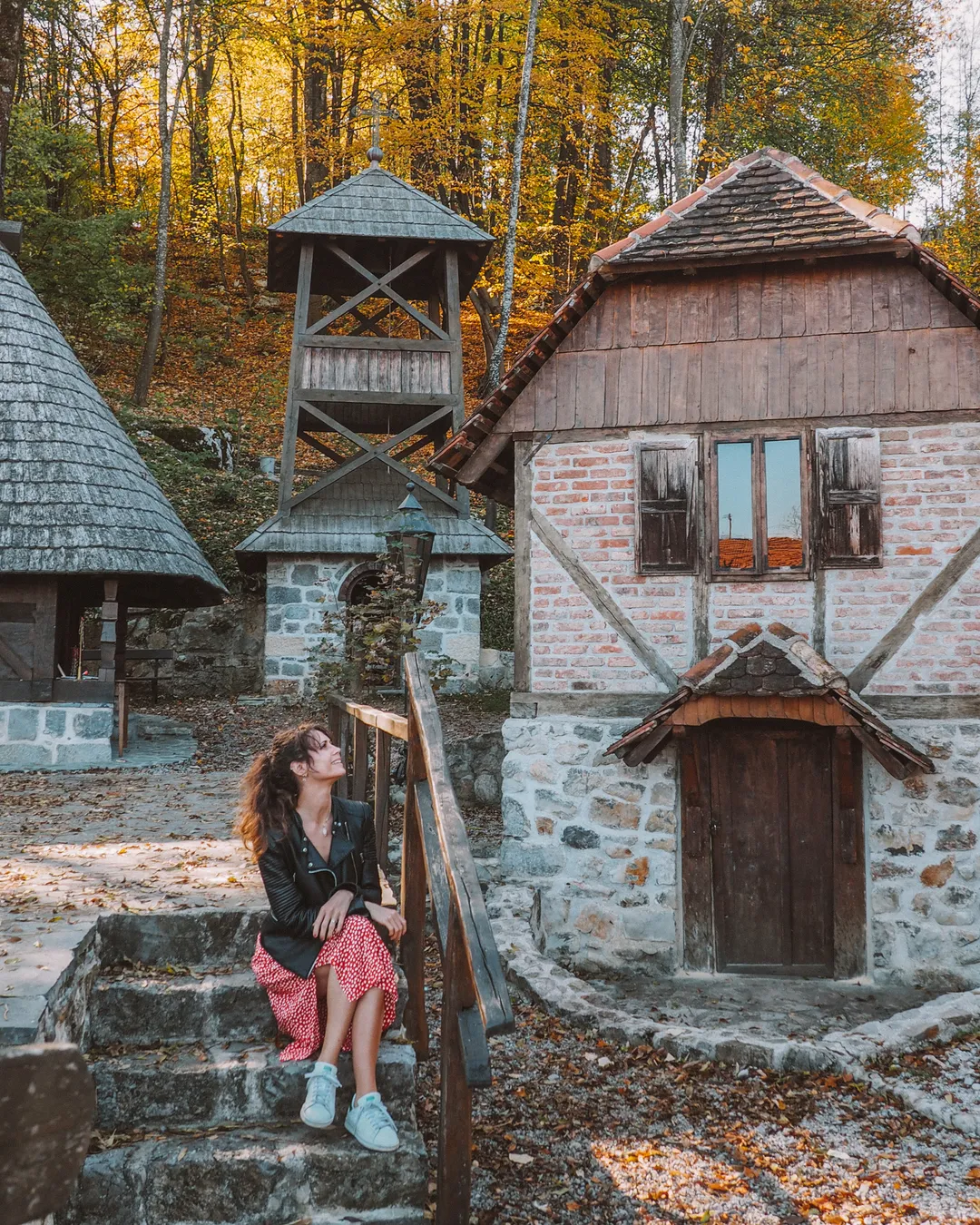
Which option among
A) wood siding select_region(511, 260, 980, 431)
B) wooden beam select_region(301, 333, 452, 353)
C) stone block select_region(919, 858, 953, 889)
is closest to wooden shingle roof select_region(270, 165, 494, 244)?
wooden beam select_region(301, 333, 452, 353)

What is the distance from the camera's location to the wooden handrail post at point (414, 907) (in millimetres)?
3486

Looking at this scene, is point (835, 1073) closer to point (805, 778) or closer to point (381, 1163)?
point (805, 778)

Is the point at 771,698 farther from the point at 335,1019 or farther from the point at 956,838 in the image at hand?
the point at 335,1019

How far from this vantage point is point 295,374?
43.1 ft

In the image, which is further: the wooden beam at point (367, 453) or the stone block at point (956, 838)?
the wooden beam at point (367, 453)

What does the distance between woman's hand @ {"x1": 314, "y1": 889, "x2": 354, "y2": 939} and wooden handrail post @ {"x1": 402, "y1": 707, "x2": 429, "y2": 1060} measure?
0.53 meters

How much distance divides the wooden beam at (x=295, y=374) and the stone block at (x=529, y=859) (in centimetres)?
761

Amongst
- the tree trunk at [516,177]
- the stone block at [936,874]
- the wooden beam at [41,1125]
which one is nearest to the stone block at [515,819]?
the stone block at [936,874]

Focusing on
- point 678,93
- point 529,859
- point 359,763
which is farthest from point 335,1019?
point 678,93

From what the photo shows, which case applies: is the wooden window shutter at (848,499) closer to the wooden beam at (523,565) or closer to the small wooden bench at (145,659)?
the wooden beam at (523,565)

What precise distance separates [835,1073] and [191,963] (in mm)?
3156

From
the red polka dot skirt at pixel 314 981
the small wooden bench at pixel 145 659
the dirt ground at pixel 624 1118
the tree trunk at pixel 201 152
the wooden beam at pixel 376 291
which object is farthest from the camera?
the tree trunk at pixel 201 152

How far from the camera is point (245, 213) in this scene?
26.8 metres

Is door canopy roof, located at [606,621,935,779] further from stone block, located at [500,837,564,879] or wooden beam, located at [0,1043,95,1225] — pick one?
wooden beam, located at [0,1043,95,1225]
